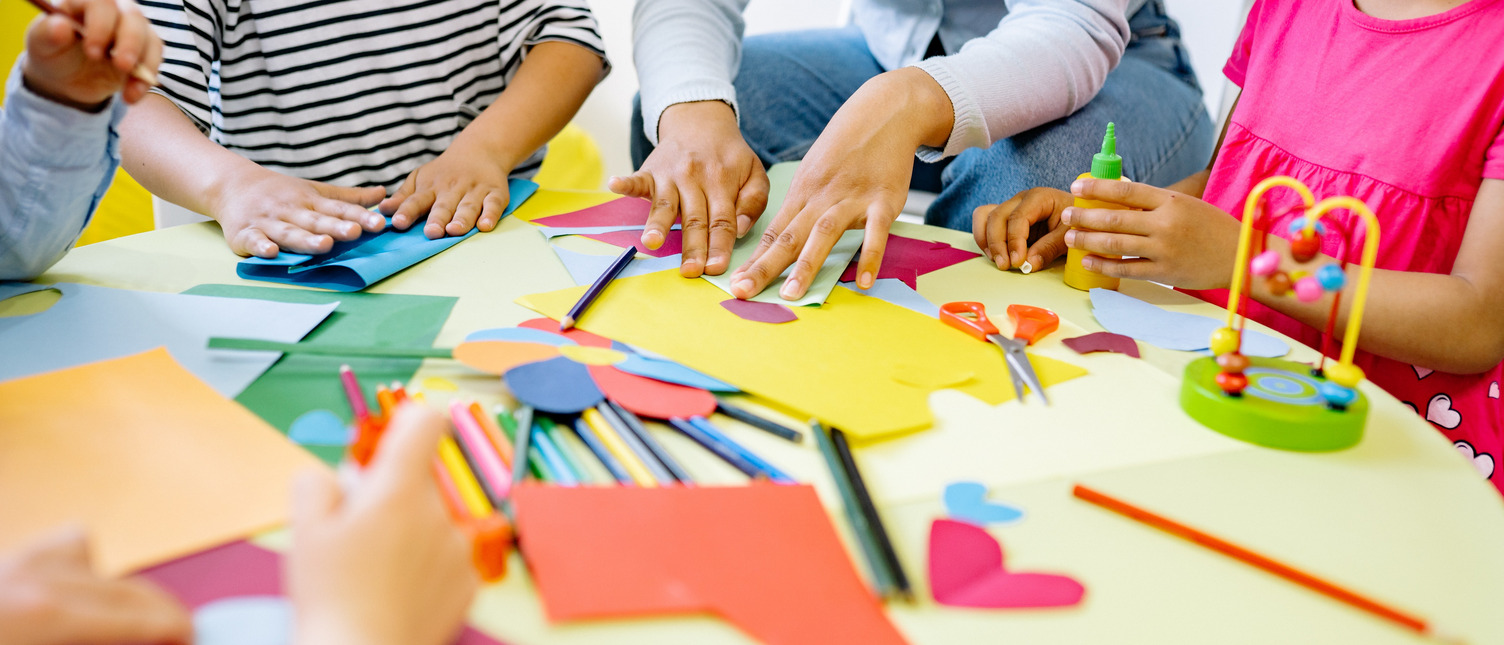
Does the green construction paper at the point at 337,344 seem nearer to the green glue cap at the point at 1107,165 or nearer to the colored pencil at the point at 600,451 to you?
the colored pencil at the point at 600,451

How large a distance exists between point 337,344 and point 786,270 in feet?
1.01

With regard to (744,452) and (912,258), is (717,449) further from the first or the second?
(912,258)

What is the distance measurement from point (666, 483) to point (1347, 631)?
26 centimetres

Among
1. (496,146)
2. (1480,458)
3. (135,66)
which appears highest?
(135,66)

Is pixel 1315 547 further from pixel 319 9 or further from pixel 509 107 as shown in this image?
pixel 319 9

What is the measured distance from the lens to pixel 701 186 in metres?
0.77

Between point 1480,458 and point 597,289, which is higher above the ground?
point 597,289

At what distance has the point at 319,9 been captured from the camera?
94cm


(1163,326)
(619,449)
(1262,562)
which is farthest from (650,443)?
(1163,326)

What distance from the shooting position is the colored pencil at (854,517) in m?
0.35

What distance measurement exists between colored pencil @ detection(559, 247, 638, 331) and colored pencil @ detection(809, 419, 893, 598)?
0.60 feet

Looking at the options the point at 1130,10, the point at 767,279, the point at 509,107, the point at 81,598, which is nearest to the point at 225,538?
the point at 81,598

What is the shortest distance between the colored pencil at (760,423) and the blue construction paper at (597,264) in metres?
0.21

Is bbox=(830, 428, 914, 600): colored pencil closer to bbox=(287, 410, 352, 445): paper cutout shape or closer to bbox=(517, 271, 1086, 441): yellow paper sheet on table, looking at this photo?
bbox=(517, 271, 1086, 441): yellow paper sheet on table
